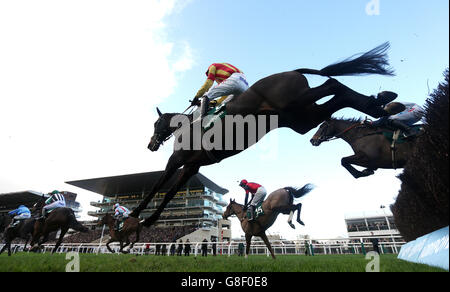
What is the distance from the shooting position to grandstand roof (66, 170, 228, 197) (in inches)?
1914

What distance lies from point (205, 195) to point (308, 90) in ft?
174

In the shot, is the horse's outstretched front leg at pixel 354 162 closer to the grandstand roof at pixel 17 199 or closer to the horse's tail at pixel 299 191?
the horse's tail at pixel 299 191

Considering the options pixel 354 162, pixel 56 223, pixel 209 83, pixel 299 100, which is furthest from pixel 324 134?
pixel 56 223

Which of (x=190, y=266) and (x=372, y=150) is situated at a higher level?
(x=372, y=150)

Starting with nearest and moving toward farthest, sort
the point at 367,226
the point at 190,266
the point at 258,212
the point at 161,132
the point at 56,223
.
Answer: the point at 190,266
the point at 161,132
the point at 258,212
the point at 56,223
the point at 367,226

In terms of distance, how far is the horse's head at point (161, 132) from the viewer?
4422mm

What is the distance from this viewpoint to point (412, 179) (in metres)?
3.33

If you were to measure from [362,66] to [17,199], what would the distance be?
6935cm

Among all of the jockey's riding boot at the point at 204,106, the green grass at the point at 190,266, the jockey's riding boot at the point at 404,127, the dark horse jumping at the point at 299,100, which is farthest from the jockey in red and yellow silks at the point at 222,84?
the jockey's riding boot at the point at 404,127

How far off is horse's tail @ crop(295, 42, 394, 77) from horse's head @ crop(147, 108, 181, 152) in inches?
96.9

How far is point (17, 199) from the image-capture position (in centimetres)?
5203

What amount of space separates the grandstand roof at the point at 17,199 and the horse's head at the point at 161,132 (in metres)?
57.8

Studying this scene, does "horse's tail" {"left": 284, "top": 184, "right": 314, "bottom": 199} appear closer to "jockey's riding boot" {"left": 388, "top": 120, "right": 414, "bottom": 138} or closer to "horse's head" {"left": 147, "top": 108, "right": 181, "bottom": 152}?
"jockey's riding boot" {"left": 388, "top": 120, "right": 414, "bottom": 138}

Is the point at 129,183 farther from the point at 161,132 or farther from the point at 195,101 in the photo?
the point at 195,101
